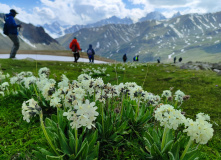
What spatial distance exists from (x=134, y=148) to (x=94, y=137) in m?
1.02

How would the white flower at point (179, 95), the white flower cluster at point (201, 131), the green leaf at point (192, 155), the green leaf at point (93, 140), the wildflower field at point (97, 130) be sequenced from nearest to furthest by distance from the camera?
1. the white flower cluster at point (201, 131)
2. the wildflower field at point (97, 130)
3. the green leaf at point (192, 155)
4. the green leaf at point (93, 140)
5. the white flower at point (179, 95)

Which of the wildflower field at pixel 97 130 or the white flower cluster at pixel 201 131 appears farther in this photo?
the wildflower field at pixel 97 130

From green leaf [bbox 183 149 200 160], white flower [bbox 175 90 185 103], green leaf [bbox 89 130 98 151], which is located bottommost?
green leaf [bbox 183 149 200 160]

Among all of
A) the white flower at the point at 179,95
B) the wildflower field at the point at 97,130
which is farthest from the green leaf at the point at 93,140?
the white flower at the point at 179,95

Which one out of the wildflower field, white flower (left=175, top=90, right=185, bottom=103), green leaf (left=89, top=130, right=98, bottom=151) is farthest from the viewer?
white flower (left=175, top=90, right=185, bottom=103)

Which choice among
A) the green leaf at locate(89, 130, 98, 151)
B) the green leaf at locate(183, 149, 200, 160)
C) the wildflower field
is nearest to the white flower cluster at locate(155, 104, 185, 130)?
the wildflower field

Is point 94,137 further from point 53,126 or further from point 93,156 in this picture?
point 53,126

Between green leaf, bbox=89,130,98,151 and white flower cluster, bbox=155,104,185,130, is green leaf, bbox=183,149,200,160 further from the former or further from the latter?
green leaf, bbox=89,130,98,151

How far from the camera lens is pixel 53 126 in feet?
10.4

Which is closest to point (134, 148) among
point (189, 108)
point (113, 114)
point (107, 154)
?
point (107, 154)

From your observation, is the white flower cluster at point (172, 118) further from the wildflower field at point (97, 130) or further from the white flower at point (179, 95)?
the white flower at point (179, 95)

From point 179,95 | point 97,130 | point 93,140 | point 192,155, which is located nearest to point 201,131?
point 192,155

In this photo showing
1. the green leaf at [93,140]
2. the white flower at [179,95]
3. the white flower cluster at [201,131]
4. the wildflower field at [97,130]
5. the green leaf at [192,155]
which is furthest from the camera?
the white flower at [179,95]

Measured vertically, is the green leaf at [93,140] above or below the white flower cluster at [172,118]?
below
